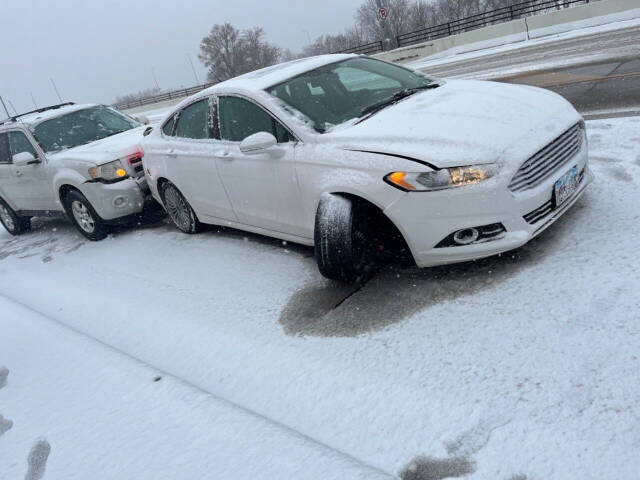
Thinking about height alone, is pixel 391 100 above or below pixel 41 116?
below

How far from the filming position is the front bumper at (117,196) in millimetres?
6074

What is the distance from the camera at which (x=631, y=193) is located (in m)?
3.93

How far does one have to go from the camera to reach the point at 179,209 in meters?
5.65

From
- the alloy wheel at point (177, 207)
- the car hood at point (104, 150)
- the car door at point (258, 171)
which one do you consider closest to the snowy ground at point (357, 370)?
the car door at point (258, 171)

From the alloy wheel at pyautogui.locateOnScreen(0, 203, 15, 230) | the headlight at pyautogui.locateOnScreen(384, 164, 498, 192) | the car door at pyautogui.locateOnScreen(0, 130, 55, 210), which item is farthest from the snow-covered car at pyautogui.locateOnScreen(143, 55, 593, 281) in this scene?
the alloy wheel at pyautogui.locateOnScreen(0, 203, 15, 230)

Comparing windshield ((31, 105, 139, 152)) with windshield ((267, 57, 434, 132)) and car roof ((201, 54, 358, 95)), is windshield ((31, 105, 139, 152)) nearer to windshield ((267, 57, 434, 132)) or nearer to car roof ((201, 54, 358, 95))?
car roof ((201, 54, 358, 95))

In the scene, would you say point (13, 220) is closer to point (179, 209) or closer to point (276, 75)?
point (179, 209)

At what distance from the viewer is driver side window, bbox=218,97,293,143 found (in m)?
3.97

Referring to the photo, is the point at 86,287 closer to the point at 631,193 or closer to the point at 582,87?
the point at 631,193

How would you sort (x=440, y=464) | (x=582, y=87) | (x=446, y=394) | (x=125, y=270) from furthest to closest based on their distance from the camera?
(x=582, y=87) → (x=125, y=270) → (x=446, y=394) → (x=440, y=464)

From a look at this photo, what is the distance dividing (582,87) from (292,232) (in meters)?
6.92

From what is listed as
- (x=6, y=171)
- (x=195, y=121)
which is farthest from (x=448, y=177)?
(x=6, y=171)

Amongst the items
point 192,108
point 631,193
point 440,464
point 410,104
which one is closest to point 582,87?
point 631,193

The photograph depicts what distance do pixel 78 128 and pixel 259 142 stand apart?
4.47m
